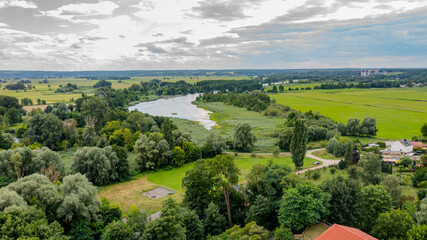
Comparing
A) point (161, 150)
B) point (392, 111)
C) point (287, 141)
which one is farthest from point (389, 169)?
point (392, 111)

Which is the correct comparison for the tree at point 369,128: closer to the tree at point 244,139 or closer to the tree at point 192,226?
the tree at point 244,139

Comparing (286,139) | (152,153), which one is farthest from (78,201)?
(286,139)

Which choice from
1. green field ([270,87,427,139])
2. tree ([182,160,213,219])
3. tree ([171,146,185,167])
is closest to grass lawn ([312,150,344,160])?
green field ([270,87,427,139])

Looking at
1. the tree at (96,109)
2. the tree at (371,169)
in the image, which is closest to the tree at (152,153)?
the tree at (371,169)

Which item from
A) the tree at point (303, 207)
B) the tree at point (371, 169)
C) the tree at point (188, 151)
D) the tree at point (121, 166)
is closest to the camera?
the tree at point (303, 207)

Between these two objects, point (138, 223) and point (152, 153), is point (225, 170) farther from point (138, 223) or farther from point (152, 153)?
point (152, 153)

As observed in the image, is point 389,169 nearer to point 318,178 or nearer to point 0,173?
point 318,178

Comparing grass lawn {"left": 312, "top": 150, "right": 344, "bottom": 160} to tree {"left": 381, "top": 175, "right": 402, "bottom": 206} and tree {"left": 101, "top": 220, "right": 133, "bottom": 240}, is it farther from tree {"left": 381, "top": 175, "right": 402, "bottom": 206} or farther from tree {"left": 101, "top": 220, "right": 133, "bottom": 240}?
tree {"left": 101, "top": 220, "right": 133, "bottom": 240}
